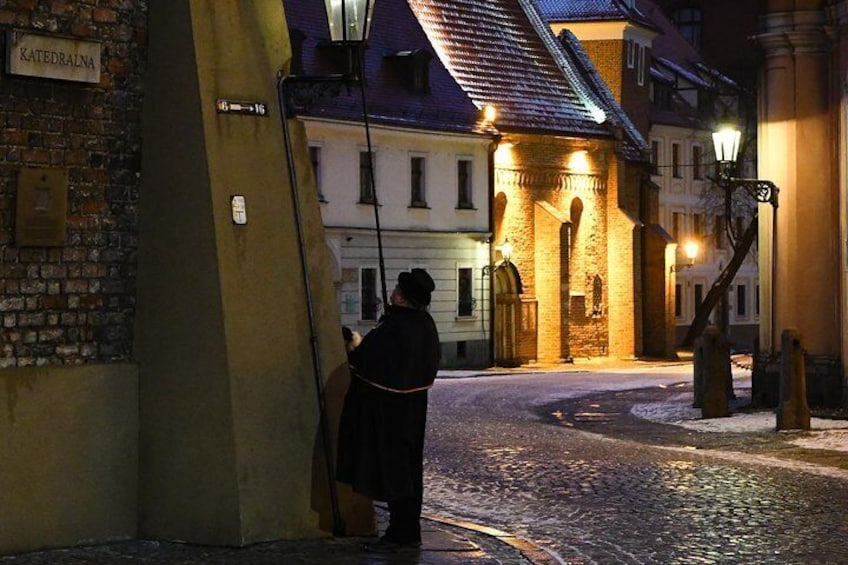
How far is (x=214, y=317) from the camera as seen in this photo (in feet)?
36.9

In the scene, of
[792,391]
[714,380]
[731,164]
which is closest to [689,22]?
[731,164]

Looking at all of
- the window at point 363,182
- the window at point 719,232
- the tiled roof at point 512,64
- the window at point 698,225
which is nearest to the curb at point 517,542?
the window at point 363,182

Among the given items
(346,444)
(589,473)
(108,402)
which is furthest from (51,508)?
(589,473)

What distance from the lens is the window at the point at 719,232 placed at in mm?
74688

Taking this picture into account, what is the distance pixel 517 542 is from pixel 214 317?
8.19 feet

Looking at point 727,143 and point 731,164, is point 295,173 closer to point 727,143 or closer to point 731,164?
point 727,143

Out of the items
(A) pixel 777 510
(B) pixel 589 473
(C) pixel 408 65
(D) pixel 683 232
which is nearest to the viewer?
(A) pixel 777 510

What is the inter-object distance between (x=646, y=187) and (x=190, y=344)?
51.4 metres

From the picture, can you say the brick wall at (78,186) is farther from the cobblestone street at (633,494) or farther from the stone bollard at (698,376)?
the stone bollard at (698,376)

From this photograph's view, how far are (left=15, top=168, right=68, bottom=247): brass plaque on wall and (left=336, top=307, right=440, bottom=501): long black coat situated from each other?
1.96 metres

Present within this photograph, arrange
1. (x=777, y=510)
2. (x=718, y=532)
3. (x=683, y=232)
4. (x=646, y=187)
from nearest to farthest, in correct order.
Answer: (x=718, y=532)
(x=777, y=510)
(x=646, y=187)
(x=683, y=232)

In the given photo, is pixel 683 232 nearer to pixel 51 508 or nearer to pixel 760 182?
pixel 760 182

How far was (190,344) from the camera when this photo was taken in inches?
446

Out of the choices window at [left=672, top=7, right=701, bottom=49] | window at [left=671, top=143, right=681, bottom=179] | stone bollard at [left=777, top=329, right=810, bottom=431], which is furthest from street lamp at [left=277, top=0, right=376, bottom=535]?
window at [left=672, top=7, right=701, bottom=49]
